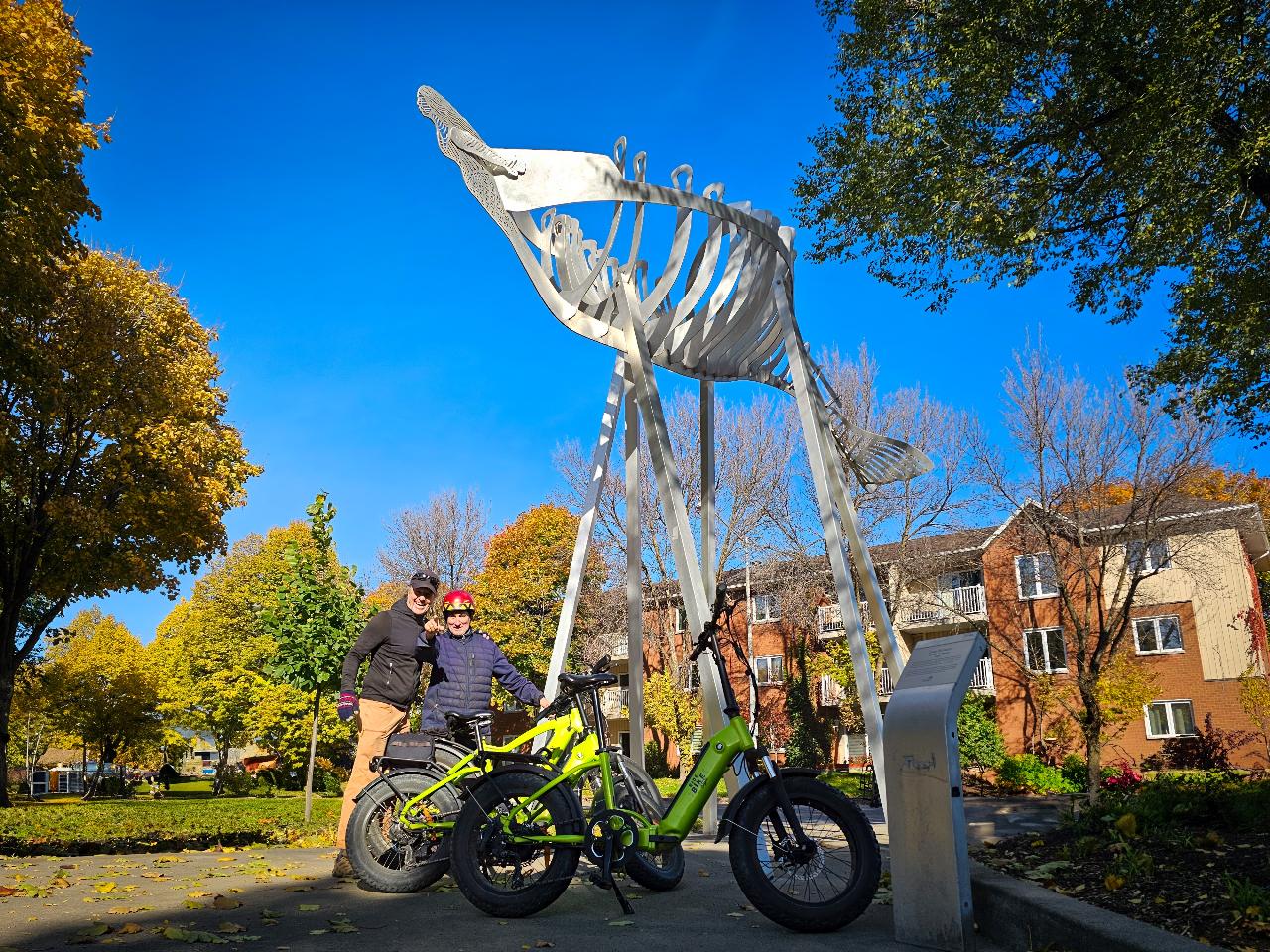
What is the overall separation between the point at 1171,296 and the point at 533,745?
29.2 ft

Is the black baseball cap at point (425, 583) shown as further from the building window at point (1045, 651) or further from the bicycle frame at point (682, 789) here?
the building window at point (1045, 651)

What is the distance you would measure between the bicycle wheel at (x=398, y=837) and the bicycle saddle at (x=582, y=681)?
104 centimetres

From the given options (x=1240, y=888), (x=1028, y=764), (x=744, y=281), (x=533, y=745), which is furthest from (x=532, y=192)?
(x=1028, y=764)

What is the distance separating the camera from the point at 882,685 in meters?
33.4

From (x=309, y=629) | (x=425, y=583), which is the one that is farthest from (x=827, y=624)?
(x=425, y=583)

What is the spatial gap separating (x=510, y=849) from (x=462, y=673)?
1.73m

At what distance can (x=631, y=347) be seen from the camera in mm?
8867

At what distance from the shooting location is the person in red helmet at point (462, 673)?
21.1 ft

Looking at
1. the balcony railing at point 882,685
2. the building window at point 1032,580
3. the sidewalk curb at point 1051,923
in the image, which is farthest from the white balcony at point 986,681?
the sidewalk curb at point 1051,923

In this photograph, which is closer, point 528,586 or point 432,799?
point 432,799

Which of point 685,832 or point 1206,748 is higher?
point 685,832

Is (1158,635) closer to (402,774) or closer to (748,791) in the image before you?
(748,791)

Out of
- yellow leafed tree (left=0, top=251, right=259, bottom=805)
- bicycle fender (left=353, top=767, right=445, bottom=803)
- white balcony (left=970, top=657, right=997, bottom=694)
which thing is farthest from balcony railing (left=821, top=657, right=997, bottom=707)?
bicycle fender (left=353, top=767, right=445, bottom=803)

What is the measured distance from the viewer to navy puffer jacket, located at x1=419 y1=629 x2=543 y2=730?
6.45 m
